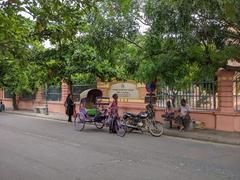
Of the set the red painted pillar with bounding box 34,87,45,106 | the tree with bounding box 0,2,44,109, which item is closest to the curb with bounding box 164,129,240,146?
the tree with bounding box 0,2,44,109

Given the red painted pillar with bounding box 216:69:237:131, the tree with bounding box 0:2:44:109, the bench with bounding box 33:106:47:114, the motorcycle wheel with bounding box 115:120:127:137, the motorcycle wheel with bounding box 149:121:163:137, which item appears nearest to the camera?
the tree with bounding box 0:2:44:109

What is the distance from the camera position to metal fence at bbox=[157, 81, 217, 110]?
2023 cm

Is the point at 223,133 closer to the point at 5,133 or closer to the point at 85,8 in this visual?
the point at 5,133

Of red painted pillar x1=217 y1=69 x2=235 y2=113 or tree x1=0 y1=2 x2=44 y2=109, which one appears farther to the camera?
red painted pillar x1=217 y1=69 x2=235 y2=113

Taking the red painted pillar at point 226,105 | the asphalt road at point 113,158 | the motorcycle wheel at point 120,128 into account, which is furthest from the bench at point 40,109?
the red painted pillar at point 226,105

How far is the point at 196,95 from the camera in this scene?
20.9 metres

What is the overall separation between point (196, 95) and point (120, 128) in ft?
13.7

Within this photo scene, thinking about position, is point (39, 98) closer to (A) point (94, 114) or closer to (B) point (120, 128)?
(A) point (94, 114)

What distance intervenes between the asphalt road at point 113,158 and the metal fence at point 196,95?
313 cm

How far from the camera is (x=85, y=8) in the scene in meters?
6.45

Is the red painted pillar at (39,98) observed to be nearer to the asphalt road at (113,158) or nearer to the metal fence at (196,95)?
the metal fence at (196,95)

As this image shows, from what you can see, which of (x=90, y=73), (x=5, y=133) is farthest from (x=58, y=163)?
(x=90, y=73)

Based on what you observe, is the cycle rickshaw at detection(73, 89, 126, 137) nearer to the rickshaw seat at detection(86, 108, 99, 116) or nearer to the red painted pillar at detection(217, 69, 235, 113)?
the rickshaw seat at detection(86, 108, 99, 116)

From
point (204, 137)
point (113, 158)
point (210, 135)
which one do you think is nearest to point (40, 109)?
point (210, 135)
